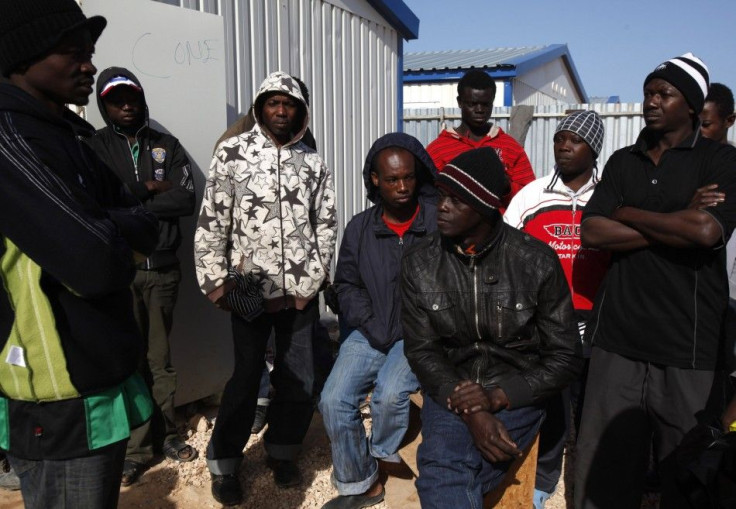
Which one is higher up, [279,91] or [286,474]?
[279,91]

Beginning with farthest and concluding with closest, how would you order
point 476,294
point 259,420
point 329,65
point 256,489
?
point 329,65
point 259,420
point 256,489
point 476,294

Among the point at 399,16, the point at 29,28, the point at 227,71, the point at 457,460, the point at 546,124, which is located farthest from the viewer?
the point at 546,124

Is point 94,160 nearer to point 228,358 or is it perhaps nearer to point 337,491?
point 337,491

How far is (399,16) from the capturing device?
283 inches

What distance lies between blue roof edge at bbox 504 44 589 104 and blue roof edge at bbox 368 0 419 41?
8.81 metres

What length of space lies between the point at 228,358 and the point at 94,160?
3014mm

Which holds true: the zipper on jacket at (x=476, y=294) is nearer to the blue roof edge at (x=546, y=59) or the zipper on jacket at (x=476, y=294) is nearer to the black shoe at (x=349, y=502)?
the black shoe at (x=349, y=502)

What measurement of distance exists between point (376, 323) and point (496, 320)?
0.84 metres

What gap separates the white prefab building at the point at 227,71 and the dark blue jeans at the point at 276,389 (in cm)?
109

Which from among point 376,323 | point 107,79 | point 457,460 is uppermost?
point 107,79

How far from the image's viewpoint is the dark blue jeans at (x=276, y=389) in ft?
11.2

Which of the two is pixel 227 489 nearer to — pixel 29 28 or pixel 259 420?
pixel 259 420

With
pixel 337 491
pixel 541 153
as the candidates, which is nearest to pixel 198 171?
pixel 337 491

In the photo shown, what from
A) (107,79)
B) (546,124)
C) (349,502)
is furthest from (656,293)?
(546,124)
